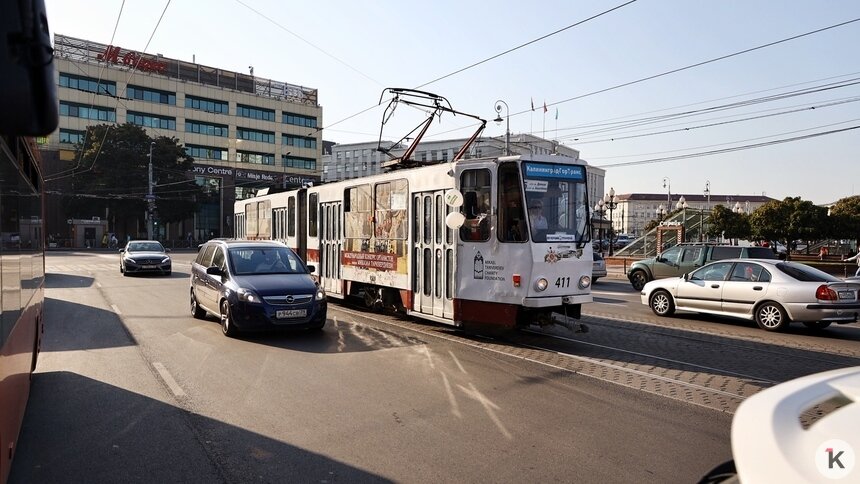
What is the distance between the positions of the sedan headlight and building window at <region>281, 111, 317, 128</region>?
71.9 meters

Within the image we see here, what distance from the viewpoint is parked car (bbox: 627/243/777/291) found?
18297 mm

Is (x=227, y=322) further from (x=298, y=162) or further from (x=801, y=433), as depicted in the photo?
(x=298, y=162)

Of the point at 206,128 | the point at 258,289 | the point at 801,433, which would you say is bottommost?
the point at 258,289

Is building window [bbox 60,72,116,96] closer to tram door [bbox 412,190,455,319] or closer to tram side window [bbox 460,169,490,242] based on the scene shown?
tram door [bbox 412,190,455,319]

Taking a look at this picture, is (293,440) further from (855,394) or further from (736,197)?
(736,197)

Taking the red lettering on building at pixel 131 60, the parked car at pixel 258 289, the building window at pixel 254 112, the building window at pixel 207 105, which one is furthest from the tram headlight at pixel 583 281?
the building window at pixel 254 112

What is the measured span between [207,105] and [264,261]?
66.8 m

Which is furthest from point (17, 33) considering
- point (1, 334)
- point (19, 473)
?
point (19, 473)

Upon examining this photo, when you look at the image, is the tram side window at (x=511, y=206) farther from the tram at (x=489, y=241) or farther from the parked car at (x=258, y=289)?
the parked car at (x=258, y=289)

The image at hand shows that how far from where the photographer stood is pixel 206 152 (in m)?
71.2

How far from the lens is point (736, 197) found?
161m

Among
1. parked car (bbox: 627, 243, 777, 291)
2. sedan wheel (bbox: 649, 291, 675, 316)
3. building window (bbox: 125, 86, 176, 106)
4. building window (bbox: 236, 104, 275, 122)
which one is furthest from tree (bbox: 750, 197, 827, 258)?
building window (bbox: 125, 86, 176, 106)

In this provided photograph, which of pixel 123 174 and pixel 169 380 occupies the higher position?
pixel 123 174

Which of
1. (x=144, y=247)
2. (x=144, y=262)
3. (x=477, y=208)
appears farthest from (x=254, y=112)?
(x=477, y=208)
